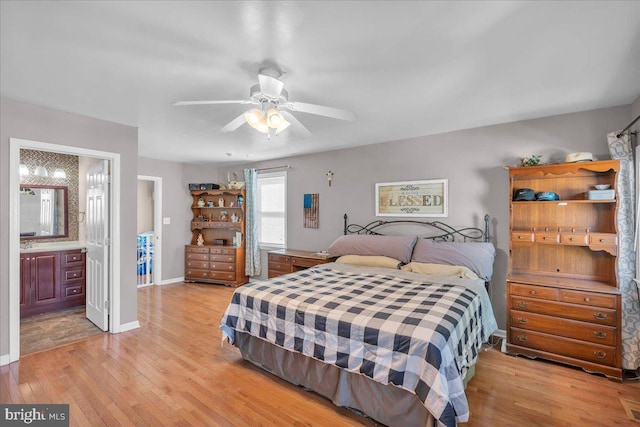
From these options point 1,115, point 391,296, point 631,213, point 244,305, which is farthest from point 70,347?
point 631,213

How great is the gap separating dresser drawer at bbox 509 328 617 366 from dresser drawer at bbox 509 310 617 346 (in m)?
0.04

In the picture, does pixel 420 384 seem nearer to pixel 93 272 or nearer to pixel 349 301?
pixel 349 301

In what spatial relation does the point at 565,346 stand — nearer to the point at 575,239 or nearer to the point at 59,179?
the point at 575,239

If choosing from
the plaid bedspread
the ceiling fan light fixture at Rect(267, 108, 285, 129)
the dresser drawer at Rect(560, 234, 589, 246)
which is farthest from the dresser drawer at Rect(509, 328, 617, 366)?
the ceiling fan light fixture at Rect(267, 108, 285, 129)

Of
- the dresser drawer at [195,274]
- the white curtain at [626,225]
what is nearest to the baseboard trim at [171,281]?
the dresser drawer at [195,274]

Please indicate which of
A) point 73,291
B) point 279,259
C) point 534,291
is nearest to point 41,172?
point 73,291

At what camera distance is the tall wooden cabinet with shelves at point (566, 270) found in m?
2.61

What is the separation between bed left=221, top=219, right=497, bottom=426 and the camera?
1.77m

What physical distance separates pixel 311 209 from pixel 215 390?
10.5 feet

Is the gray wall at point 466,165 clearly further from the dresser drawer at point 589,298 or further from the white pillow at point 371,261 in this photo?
the white pillow at point 371,261

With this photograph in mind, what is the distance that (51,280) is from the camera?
4.21 m

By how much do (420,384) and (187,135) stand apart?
3.81 m

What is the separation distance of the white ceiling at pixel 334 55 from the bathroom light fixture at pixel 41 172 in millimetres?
2266

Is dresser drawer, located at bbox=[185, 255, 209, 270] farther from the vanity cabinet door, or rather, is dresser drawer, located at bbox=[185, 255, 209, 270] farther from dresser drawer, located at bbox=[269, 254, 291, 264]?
the vanity cabinet door
